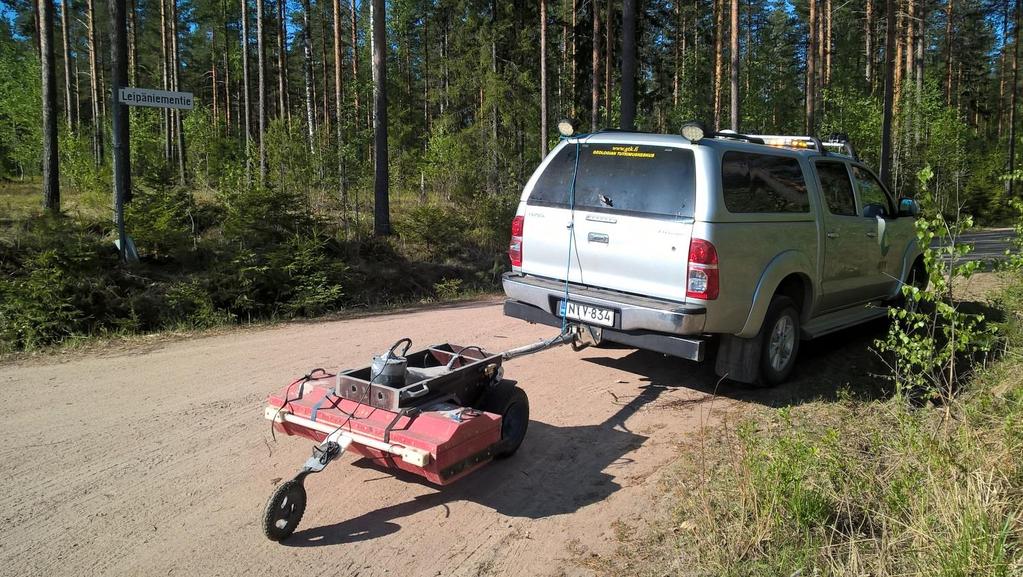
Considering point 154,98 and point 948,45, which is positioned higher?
point 948,45

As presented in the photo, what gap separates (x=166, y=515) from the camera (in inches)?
163

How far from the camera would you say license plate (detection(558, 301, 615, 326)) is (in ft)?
19.7

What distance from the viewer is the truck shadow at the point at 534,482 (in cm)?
409

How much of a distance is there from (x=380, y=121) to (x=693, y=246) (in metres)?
13.6

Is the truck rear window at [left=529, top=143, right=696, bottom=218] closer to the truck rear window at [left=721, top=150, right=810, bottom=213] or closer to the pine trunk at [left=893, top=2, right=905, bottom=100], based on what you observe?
the truck rear window at [left=721, top=150, right=810, bottom=213]

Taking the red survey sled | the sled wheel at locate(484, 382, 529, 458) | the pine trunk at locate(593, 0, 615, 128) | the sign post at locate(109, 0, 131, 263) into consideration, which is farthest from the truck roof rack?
the pine trunk at locate(593, 0, 615, 128)

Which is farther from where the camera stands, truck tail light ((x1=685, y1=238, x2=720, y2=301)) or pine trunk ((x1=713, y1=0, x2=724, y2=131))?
pine trunk ((x1=713, y1=0, x2=724, y2=131))

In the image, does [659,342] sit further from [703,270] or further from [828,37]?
[828,37]

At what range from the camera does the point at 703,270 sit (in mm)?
5531

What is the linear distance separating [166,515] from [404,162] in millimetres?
25837

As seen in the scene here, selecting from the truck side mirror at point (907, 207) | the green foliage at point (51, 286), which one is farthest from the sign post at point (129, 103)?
the truck side mirror at point (907, 207)

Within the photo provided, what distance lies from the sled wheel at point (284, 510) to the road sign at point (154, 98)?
23.8 feet

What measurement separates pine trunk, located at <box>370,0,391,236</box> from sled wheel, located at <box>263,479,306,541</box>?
1369 centimetres

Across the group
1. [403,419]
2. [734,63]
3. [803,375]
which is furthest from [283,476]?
[734,63]
